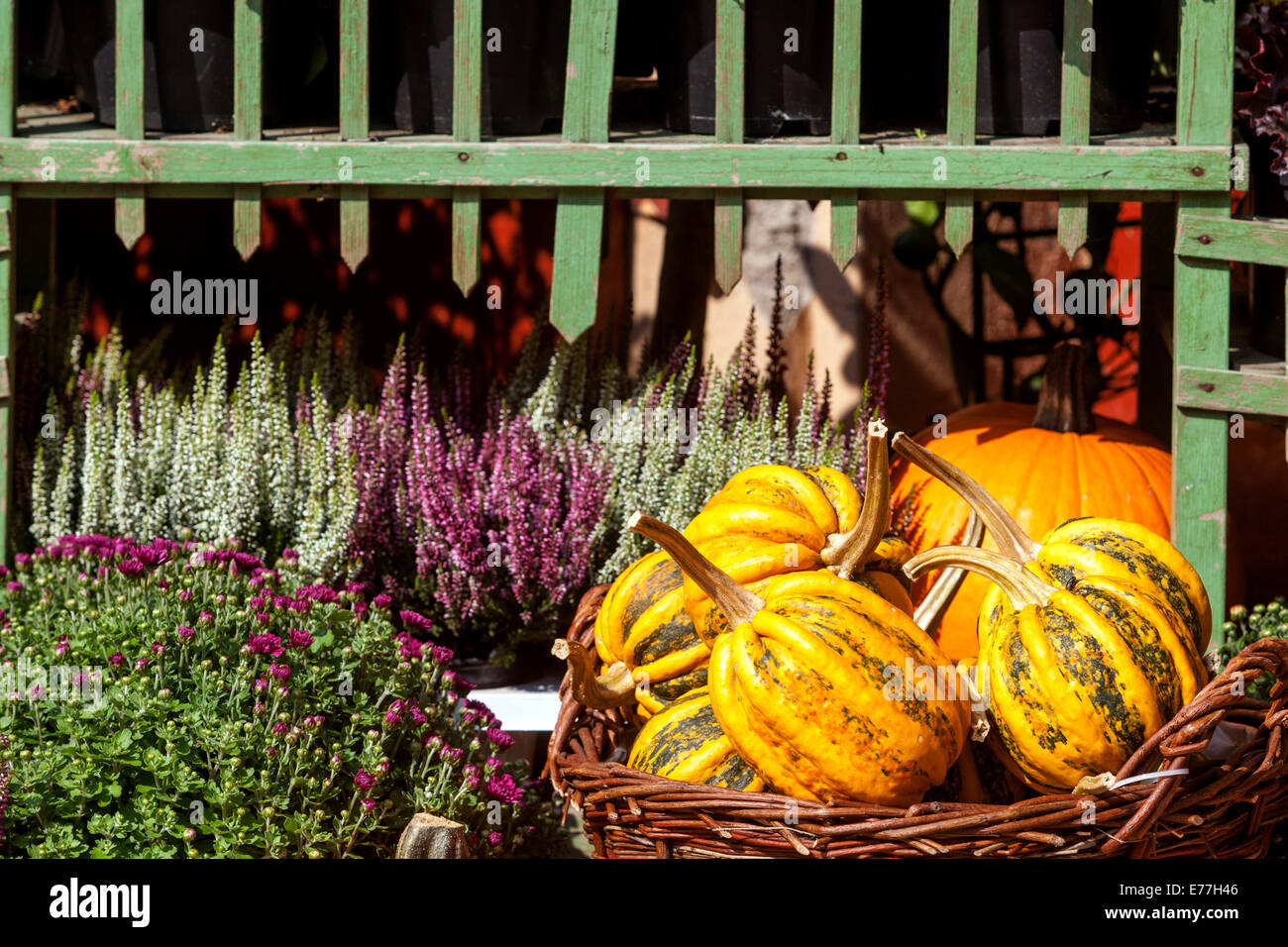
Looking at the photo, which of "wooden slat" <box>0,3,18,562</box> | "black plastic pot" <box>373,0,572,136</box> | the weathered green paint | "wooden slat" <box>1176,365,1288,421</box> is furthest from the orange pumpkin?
"wooden slat" <box>0,3,18,562</box>

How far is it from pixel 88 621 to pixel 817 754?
1351 mm

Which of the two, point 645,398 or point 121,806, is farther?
point 645,398

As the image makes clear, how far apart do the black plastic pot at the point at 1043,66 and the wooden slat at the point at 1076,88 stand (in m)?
0.09

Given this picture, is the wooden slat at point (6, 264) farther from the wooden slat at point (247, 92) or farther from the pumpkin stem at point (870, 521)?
the pumpkin stem at point (870, 521)

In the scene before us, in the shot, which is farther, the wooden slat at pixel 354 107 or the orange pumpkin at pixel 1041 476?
the orange pumpkin at pixel 1041 476

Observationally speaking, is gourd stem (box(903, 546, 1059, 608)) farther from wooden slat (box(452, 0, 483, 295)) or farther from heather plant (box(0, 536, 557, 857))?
wooden slat (box(452, 0, 483, 295))

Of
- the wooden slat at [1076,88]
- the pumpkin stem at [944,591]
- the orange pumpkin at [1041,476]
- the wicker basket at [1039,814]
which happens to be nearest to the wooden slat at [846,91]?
the wooden slat at [1076,88]

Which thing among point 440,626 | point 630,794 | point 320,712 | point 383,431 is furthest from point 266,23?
point 630,794

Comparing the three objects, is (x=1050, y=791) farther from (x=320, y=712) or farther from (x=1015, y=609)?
(x=320, y=712)

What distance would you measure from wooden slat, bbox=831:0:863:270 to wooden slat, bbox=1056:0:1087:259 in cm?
43

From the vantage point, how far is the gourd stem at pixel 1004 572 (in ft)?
6.82

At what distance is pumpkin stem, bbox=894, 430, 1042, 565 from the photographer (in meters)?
2.19

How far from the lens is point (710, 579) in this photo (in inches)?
79.8

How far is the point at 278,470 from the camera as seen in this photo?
299 cm
